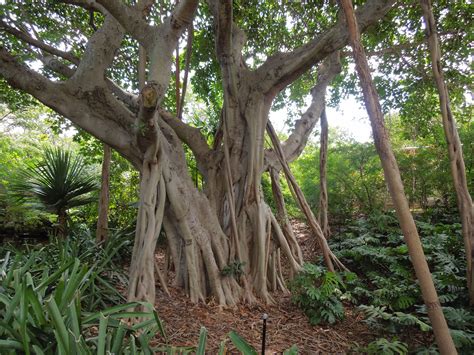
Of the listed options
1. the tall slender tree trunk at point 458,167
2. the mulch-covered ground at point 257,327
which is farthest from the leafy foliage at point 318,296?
the tall slender tree trunk at point 458,167

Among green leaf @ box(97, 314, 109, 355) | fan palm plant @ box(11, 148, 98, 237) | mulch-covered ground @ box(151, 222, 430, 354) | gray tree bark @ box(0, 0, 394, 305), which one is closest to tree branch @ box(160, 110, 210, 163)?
gray tree bark @ box(0, 0, 394, 305)

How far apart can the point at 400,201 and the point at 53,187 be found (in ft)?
12.7

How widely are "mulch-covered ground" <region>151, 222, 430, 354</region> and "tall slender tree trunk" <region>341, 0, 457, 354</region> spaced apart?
1.14 metres

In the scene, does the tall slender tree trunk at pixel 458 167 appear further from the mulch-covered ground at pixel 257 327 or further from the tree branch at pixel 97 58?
the tree branch at pixel 97 58

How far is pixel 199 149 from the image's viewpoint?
3.82 m

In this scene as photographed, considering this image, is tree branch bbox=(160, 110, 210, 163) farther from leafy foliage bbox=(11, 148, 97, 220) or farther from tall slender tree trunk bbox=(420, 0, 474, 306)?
tall slender tree trunk bbox=(420, 0, 474, 306)

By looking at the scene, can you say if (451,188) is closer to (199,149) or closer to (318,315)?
(318,315)

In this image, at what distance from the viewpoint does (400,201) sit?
1.59 m

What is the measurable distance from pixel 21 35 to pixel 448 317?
5.01m

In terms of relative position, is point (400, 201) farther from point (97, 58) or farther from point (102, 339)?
point (97, 58)

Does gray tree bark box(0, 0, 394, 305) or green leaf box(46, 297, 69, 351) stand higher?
gray tree bark box(0, 0, 394, 305)

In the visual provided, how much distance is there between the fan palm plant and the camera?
3861 millimetres

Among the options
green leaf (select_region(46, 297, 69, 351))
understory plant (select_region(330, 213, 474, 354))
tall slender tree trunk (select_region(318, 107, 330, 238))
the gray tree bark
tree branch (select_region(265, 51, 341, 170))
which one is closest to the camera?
green leaf (select_region(46, 297, 69, 351))

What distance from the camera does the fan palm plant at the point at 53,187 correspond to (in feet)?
12.7
